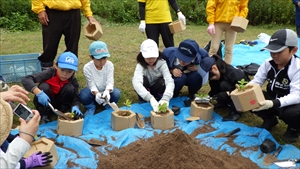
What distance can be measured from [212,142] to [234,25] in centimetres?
204

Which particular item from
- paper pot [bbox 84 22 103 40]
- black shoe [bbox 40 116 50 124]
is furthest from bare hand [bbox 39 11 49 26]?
black shoe [bbox 40 116 50 124]

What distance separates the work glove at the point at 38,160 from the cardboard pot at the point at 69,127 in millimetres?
601

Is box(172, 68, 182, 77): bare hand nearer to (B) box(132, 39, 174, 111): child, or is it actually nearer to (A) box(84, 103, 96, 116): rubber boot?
(B) box(132, 39, 174, 111): child

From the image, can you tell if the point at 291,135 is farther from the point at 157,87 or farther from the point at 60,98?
the point at 60,98

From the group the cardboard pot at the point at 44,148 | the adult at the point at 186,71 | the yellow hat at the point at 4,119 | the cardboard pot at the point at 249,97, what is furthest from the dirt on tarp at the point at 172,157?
the adult at the point at 186,71

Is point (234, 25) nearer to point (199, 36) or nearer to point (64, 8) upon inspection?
point (64, 8)

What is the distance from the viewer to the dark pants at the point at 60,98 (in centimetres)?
336

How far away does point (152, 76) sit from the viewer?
12.9 ft

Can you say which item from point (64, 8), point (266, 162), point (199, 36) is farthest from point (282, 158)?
point (199, 36)

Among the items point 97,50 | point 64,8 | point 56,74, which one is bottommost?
point 56,74

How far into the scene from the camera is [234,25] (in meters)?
4.39

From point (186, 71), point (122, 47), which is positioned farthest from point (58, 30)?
point (122, 47)

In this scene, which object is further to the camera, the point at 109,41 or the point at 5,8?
the point at 5,8

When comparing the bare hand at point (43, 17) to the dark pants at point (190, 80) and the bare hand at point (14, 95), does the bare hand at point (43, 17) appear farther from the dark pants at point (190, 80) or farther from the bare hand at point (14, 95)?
the dark pants at point (190, 80)
